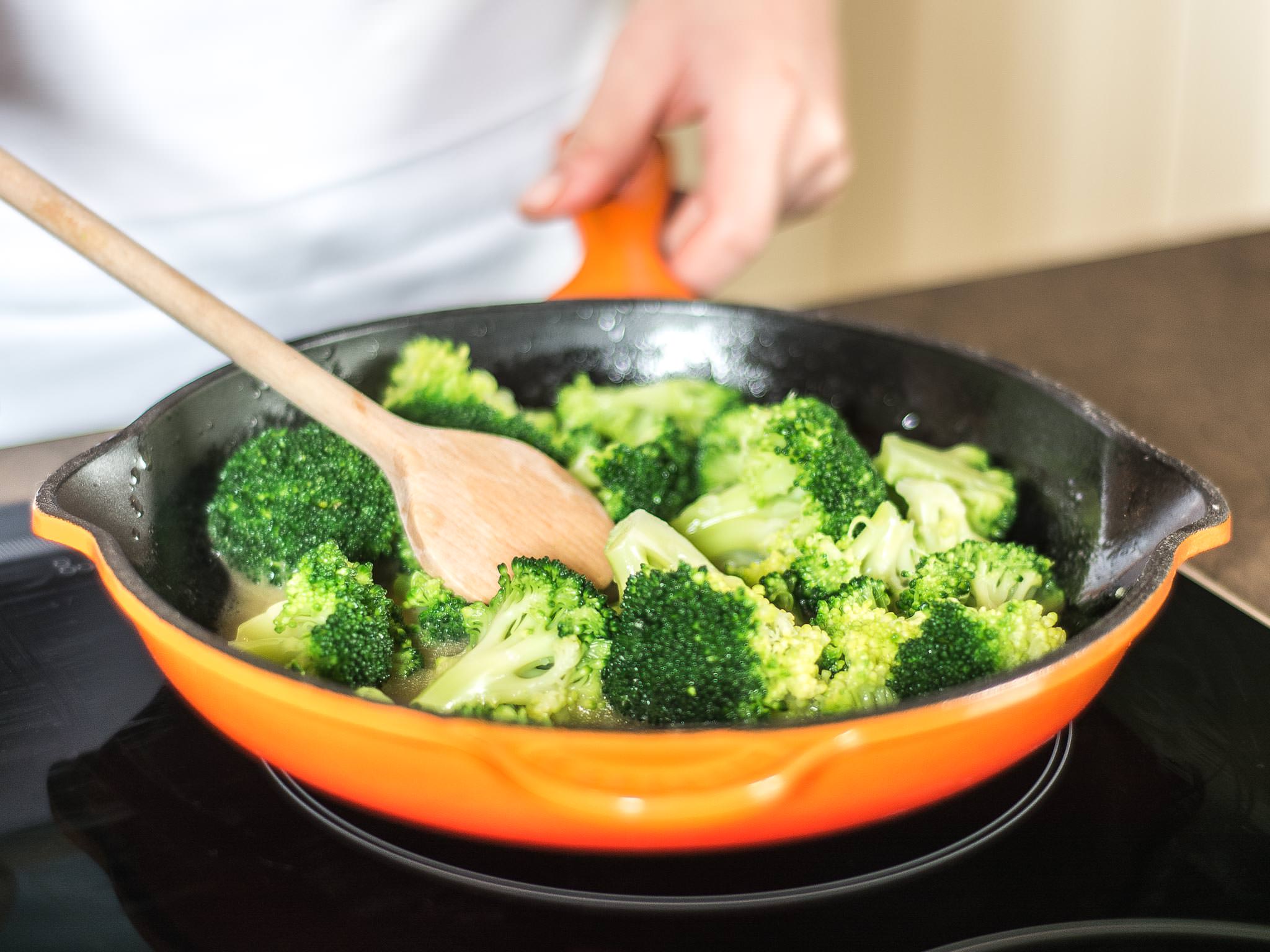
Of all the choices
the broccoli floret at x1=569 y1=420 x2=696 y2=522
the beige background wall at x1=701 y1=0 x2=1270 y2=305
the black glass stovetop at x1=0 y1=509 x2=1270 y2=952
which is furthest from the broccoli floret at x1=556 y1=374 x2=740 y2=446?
the beige background wall at x1=701 y1=0 x2=1270 y2=305

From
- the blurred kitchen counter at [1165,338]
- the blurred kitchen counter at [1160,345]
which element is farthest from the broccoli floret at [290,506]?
the blurred kitchen counter at [1165,338]

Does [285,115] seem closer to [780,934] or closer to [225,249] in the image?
[225,249]

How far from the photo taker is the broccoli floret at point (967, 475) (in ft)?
3.62

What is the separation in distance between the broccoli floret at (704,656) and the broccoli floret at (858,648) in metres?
0.02

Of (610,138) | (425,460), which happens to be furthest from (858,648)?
(610,138)

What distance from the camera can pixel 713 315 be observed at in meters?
1.29

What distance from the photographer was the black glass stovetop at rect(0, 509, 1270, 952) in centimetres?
73

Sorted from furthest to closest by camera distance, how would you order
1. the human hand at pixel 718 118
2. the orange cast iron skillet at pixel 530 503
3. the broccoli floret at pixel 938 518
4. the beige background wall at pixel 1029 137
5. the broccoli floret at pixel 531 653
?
the beige background wall at pixel 1029 137, the human hand at pixel 718 118, the broccoli floret at pixel 938 518, the broccoli floret at pixel 531 653, the orange cast iron skillet at pixel 530 503

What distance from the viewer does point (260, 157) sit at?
151 centimetres

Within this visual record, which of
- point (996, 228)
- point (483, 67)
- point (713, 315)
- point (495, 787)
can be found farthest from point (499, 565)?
point (996, 228)

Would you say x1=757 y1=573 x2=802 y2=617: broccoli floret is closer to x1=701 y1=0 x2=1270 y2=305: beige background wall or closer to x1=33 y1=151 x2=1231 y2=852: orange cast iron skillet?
x1=33 y1=151 x2=1231 y2=852: orange cast iron skillet

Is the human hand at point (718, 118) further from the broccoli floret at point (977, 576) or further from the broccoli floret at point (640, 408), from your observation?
the broccoli floret at point (977, 576)

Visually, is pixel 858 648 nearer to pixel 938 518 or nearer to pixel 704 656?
pixel 704 656

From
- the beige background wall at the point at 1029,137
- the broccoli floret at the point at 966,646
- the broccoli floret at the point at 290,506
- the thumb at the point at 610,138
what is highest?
the thumb at the point at 610,138
